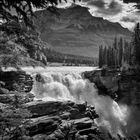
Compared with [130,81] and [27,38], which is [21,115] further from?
[130,81]

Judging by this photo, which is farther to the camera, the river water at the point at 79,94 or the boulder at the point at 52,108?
the river water at the point at 79,94

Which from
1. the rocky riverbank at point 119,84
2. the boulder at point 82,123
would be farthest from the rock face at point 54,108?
the rocky riverbank at point 119,84

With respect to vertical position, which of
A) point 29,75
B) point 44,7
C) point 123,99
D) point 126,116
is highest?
point 44,7

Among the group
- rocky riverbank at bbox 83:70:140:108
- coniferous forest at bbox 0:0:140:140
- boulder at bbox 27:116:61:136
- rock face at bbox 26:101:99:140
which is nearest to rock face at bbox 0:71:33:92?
→ coniferous forest at bbox 0:0:140:140

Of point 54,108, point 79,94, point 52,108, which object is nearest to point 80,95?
point 79,94

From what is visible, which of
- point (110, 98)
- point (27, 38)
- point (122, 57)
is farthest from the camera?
point (122, 57)

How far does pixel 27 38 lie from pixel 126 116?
127 ft

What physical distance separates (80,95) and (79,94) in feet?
1.02

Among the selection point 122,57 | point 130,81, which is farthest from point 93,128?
point 122,57

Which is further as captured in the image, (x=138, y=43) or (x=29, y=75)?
(x=138, y=43)

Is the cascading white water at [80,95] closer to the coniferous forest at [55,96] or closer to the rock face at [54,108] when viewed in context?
the coniferous forest at [55,96]

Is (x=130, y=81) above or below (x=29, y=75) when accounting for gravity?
below

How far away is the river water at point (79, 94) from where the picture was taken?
3606 cm

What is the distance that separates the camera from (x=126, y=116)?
41.4m
